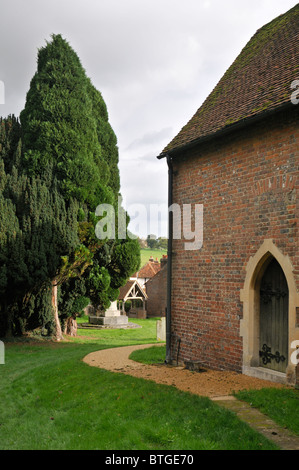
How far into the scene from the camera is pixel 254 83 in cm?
971

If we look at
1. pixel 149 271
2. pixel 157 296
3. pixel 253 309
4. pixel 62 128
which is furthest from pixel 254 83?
pixel 149 271

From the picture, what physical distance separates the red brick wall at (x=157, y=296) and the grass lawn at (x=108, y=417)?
33550 mm

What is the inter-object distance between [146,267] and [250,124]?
147ft

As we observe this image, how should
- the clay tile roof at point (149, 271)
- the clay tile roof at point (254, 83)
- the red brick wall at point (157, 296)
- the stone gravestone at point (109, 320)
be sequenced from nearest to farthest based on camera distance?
1. the clay tile roof at point (254, 83)
2. the stone gravestone at point (109, 320)
3. the red brick wall at point (157, 296)
4. the clay tile roof at point (149, 271)

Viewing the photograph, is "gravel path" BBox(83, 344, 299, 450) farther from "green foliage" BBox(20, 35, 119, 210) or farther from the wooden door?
"green foliage" BBox(20, 35, 119, 210)

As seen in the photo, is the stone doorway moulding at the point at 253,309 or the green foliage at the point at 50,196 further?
the green foliage at the point at 50,196

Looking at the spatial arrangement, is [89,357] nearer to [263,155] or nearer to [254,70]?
[263,155]

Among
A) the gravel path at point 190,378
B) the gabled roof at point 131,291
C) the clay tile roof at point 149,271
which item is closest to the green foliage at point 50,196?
the gravel path at point 190,378

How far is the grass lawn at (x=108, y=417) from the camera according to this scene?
204 inches

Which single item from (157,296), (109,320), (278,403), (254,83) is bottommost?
(109,320)

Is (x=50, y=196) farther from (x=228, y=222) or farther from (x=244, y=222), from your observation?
(x=244, y=222)

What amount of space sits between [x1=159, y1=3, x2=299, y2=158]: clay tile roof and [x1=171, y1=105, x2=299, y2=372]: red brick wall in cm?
34

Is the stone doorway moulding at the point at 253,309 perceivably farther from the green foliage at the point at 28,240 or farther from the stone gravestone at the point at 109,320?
the stone gravestone at the point at 109,320

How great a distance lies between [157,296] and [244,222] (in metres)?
35.9
